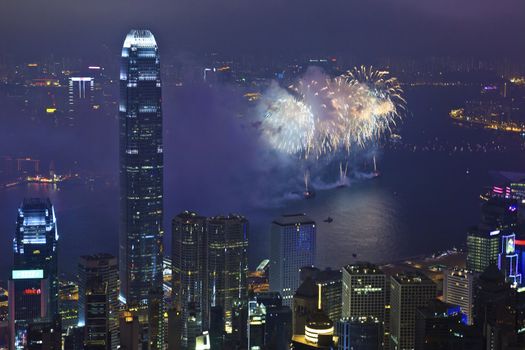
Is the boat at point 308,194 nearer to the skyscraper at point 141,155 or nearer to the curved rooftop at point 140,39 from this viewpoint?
the skyscraper at point 141,155

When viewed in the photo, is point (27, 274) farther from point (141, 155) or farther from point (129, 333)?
point (141, 155)

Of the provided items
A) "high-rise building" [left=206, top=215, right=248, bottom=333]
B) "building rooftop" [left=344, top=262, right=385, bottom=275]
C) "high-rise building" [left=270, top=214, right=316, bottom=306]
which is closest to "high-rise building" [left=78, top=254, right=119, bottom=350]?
"high-rise building" [left=206, top=215, right=248, bottom=333]

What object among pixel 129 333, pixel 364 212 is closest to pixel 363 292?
pixel 129 333

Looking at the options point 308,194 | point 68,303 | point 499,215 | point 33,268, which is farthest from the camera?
point 308,194

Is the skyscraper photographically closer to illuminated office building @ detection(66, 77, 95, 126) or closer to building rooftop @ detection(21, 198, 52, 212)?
illuminated office building @ detection(66, 77, 95, 126)

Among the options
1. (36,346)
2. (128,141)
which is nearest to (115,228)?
(128,141)

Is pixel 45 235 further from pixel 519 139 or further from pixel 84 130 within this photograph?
pixel 519 139
